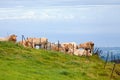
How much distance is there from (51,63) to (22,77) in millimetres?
9402

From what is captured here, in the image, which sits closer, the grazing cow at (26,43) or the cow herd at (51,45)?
the grazing cow at (26,43)

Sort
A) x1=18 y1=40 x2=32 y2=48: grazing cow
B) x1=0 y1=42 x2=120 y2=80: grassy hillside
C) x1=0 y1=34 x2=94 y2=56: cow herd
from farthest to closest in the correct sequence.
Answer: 1. x1=0 y1=34 x2=94 y2=56: cow herd
2. x1=18 y1=40 x2=32 y2=48: grazing cow
3. x1=0 y1=42 x2=120 y2=80: grassy hillside

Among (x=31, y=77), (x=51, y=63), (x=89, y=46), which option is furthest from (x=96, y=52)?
(x=31, y=77)

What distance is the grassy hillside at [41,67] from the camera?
1143 inches

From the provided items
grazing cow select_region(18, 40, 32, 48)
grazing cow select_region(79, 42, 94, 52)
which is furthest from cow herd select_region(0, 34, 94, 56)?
grazing cow select_region(79, 42, 94, 52)

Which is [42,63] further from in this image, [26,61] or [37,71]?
[37,71]

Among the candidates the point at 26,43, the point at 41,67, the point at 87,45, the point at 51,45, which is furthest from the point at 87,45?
the point at 41,67

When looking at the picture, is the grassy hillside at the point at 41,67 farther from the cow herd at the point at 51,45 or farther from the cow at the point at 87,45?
the cow at the point at 87,45

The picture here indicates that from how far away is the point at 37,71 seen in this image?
31000 millimetres

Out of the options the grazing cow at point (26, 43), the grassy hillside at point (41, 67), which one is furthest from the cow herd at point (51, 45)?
the grassy hillside at point (41, 67)

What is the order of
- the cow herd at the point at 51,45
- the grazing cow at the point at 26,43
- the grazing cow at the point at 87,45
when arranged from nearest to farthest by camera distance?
1. the grazing cow at the point at 26,43
2. the cow herd at the point at 51,45
3. the grazing cow at the point at 87,45

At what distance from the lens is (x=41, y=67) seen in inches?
1337

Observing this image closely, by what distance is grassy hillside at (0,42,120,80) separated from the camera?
2903 centimetres

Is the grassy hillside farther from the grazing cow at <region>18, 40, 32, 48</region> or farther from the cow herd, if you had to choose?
the cow herd
